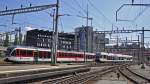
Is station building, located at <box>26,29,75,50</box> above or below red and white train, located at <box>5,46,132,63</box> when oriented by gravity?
above

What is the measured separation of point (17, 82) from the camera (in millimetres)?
18453

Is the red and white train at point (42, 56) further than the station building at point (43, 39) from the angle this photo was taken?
No

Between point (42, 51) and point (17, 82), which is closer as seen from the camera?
point (17, 82)

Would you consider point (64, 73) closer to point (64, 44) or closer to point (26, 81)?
point (26, 81)

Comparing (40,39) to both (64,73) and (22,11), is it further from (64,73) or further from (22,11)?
(64,73)

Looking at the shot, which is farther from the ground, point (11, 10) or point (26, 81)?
point (11, 10)

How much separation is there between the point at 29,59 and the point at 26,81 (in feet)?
97.9

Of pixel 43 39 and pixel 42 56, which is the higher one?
pixel 43 39

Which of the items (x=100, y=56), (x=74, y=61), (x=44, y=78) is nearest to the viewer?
(x=44, y=78)

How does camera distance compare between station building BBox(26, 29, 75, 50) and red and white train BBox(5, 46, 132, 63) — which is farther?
station building BBox(26, 29, 75, 50)

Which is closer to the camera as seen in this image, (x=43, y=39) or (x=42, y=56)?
(x=42, y=56)

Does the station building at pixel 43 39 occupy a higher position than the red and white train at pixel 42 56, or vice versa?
the station building at pixel 43 39

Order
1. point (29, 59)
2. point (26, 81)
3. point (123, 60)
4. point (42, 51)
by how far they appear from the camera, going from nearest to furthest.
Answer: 1. point (26, 81)
2. point (29, 59)
3. point (42, 51)
4. point (123, 60)

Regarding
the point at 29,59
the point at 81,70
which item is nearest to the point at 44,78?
the point at 81,70
